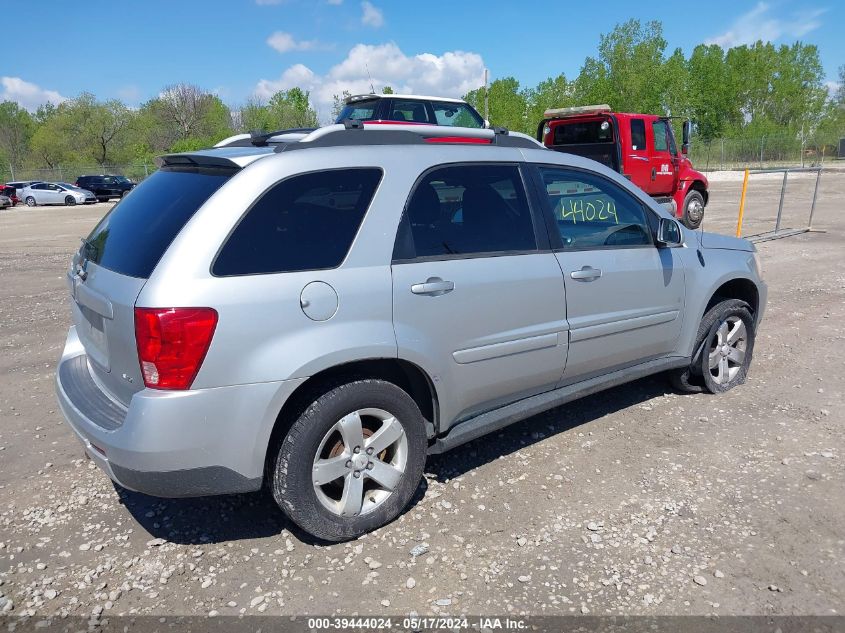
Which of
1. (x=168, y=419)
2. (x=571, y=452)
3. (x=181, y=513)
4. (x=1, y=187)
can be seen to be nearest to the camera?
(x=168, y=419)

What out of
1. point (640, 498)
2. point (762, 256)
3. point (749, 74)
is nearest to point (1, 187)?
point (762, 256)

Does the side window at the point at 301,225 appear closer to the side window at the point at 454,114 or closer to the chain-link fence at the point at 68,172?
the side window at the point at 454,114

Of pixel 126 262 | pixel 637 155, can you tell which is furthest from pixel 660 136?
pixel 126 262

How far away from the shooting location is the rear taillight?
2539 millimetres

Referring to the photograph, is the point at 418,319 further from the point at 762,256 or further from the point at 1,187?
the point at 1,187

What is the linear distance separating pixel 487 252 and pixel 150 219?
1.65 meters

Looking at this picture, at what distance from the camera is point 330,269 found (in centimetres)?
287

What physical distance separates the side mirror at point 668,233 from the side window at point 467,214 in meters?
1.04

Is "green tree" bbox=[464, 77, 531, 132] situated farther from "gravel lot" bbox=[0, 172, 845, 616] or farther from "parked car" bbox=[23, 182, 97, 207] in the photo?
"gravel lot" bbox=[0, 172, 845, 616]

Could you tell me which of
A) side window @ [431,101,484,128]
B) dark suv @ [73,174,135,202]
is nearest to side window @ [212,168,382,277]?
side window @ [431,101,484,128]

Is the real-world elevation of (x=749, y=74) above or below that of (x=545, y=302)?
above

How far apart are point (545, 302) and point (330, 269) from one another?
1299 mm

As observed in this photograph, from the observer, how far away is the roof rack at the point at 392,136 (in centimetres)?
305

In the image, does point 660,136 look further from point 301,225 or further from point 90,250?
point 90,250
